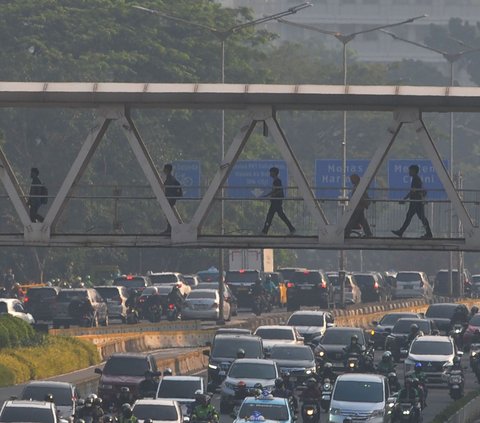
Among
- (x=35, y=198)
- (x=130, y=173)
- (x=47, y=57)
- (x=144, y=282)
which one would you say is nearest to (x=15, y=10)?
(x=47, y=57)

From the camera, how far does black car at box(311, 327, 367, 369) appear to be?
58.2 metres

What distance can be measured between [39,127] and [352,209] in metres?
67.0

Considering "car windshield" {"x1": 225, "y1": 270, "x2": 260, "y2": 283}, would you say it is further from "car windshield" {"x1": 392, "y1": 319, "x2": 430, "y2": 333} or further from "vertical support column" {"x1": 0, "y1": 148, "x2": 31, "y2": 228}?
"vertical support column" {"x1": 0, "y1": 148, "x2": 31, "y2": 228}

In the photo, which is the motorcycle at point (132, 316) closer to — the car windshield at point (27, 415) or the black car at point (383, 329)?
the black car at point (383, 329)

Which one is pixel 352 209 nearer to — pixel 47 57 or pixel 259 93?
pixel 259 93

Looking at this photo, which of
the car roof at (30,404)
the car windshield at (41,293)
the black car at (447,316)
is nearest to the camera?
the car roof at (30,404)

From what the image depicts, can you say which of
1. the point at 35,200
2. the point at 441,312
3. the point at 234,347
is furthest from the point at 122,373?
the point at 441,312

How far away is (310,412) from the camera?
152ft

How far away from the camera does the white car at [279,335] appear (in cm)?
5906

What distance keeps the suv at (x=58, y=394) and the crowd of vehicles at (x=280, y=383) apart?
21 millimetres

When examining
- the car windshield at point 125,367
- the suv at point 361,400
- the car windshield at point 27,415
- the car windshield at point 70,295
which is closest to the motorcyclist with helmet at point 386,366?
the suv at point 361,400

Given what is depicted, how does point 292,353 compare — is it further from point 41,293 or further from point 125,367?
point 41,293

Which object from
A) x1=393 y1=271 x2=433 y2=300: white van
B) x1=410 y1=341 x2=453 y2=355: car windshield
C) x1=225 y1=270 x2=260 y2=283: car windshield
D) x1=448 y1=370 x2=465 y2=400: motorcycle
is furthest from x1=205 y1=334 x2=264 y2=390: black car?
x1=393 y1=271 x2=433 y2=300: white van

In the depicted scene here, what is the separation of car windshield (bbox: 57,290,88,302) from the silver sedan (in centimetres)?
702
